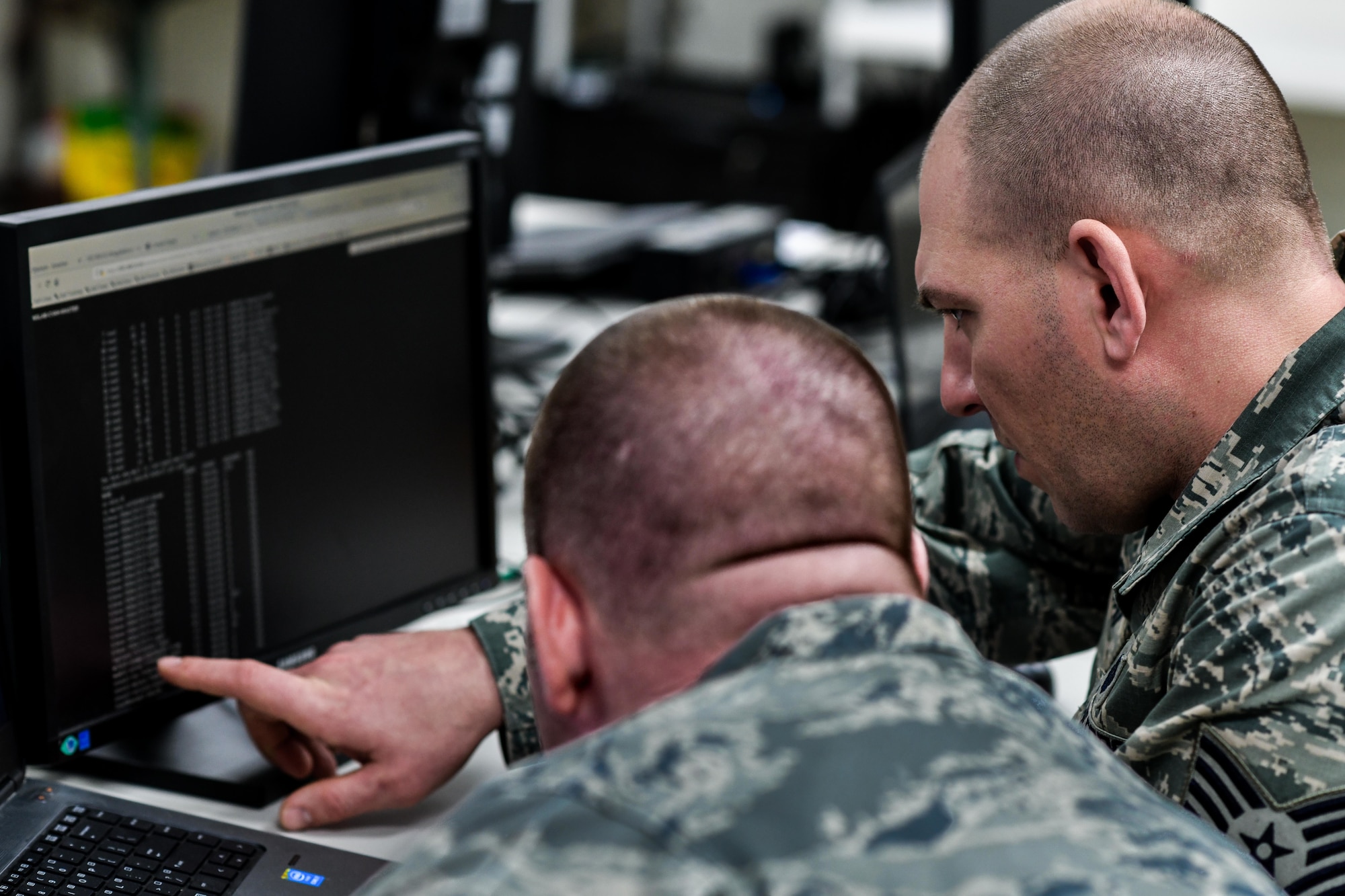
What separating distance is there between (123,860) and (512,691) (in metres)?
0.30

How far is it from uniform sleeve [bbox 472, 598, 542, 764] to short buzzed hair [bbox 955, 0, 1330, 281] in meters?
0.47

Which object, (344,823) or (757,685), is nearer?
(757,685)

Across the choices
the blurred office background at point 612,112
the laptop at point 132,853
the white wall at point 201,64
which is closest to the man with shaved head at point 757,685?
the laptop at point 132,853

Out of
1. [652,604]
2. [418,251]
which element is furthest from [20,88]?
[652,604]

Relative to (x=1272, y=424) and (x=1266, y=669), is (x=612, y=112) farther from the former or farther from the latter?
(x=1266, y=669)

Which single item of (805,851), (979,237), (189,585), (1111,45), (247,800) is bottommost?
(247,800)

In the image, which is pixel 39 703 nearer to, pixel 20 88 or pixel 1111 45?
pixel 1111 45

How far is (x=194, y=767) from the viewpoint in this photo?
1.06 metres

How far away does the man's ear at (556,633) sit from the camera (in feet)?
2.11

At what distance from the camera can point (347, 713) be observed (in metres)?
1.04

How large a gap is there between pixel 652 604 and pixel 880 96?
7.61 ft

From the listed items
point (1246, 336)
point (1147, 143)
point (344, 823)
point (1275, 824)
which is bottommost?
point (344, 823)

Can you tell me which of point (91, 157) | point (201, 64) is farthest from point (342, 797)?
point (201, 64)

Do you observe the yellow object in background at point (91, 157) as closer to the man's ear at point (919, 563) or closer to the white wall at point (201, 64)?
the white wall at point (201, 64)
